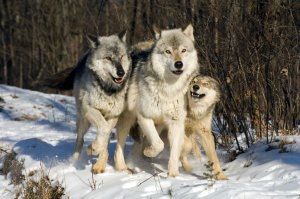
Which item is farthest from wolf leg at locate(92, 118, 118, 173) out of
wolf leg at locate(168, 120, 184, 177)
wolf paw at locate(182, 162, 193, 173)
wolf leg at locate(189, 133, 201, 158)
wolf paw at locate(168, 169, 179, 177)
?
wolf leg at locate(189, 133, 201, 158)

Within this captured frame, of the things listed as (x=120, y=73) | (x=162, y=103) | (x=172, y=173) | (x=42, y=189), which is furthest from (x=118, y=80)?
(x=42, y=189)

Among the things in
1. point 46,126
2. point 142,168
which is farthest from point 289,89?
point 46,126

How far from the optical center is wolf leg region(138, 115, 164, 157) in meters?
6.32

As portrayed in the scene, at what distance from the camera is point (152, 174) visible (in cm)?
654

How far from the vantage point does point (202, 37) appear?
746 centimetres

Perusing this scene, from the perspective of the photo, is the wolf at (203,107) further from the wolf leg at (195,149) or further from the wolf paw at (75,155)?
the wolf paw at (75,155)

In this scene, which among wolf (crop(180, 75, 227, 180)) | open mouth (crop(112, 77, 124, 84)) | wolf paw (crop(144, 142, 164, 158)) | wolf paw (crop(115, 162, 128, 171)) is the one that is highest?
open mouth (crop(112, 77, 124, 84))

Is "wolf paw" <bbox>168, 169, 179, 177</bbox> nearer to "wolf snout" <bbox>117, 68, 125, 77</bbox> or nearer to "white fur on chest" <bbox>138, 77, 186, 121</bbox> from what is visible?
"white fur on chest" <bbox>138, 77, 186, 121</bbox>

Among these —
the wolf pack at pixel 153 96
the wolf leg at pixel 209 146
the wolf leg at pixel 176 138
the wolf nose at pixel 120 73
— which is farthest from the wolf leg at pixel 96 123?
the wolf leg at pixel 209 146

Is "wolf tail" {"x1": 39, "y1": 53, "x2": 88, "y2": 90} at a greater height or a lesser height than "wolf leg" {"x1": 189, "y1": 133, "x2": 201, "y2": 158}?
greater

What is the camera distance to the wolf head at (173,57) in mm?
6227

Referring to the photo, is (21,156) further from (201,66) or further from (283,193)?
(283,193)

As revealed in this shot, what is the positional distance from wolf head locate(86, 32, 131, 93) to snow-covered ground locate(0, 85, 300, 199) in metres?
1.12

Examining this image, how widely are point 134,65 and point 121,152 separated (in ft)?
3.73
